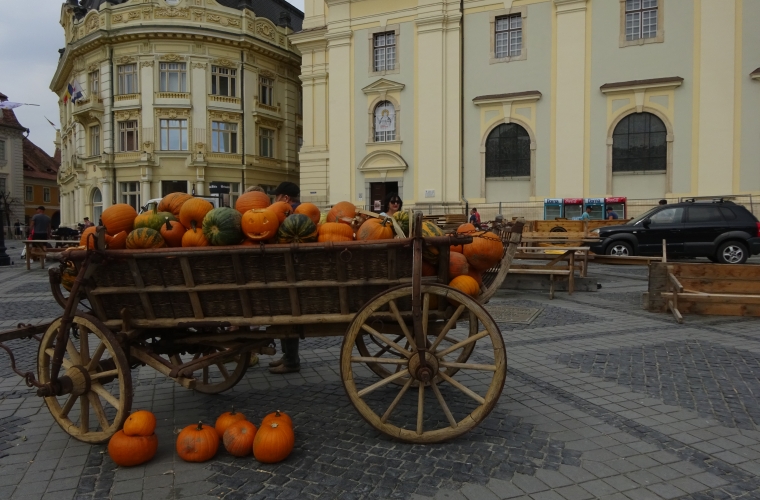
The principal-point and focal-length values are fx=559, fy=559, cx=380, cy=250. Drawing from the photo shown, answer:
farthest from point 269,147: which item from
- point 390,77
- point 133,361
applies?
point 133,361

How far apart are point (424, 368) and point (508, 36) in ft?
80.1

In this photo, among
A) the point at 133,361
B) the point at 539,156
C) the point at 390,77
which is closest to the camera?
the point at 133,361

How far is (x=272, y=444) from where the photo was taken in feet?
10.8

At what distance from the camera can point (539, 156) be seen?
24.5 m

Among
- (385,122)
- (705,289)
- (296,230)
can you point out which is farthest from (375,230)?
(385,122)

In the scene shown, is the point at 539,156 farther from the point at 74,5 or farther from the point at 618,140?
the point at 74,5

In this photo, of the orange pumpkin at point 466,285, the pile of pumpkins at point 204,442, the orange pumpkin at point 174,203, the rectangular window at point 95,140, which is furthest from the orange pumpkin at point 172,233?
the rectangular window at point 95,140

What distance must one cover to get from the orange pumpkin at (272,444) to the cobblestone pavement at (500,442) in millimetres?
62

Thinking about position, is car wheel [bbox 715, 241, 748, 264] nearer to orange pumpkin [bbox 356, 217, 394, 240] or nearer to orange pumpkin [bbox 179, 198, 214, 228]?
orange pumpkin [bbox 356, 217, 394, 240]

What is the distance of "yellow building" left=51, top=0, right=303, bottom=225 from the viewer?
33.4 m

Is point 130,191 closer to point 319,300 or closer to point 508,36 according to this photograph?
point 508,36

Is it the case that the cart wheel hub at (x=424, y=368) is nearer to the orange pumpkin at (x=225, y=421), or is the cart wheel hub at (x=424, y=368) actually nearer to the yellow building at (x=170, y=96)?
the orange pumpkin at (x=225, y=421)

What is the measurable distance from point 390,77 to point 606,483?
25520 millimetres

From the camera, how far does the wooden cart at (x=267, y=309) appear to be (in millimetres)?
3475
